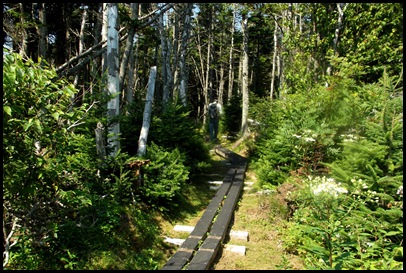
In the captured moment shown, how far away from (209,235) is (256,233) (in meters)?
1.13

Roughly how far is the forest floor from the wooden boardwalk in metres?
0.22

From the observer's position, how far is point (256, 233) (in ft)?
17.6

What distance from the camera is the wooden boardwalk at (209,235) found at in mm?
3899

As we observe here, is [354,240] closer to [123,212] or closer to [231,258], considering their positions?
[231,258]

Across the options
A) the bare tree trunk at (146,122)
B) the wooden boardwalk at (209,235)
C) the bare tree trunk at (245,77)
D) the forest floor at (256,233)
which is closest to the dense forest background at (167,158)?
the bare tree trunk at (146,122)

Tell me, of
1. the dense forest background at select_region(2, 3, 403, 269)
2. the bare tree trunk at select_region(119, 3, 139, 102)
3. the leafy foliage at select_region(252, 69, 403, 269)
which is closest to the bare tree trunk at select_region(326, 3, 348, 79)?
the dense forest background at select_region(2, 3, 403, 269)

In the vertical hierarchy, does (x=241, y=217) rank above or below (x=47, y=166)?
below

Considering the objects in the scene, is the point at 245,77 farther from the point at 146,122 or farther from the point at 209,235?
the point at 209,235

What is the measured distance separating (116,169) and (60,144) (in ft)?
8.12

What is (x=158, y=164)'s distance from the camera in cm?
634

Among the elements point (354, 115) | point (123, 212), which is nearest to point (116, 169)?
point (123, 212)

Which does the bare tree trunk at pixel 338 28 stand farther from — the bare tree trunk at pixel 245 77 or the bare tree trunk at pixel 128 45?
the bare tree trunk at pixel 128 45

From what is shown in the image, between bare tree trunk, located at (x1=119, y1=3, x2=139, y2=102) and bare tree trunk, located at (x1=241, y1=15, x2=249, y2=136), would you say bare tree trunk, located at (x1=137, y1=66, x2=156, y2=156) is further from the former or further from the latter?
bare tree trunk, located at (x1=241, y1=15, x2=249, y2=136)

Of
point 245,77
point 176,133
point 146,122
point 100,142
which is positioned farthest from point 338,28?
point 100,142
